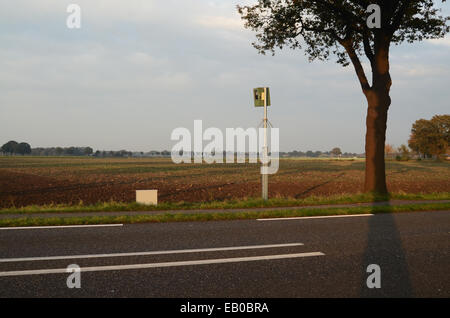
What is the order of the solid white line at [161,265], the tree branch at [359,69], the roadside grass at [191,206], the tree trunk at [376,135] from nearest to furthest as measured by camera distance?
the solid white line at [161,265] → the roadside grass at [191,206] → the tree trunk at [376,135] → the tree branch at [359,69]

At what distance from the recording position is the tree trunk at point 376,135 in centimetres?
1382

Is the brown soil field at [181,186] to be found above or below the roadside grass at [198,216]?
below

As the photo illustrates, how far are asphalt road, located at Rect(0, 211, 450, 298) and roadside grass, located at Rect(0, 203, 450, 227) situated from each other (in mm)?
654

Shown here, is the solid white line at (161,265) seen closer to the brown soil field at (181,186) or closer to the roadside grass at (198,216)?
the roadside grass at (198,216)

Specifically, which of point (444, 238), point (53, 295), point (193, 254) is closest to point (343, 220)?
point (444, 238)

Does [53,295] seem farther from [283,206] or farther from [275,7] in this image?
[275,7]

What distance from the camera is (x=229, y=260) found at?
4.89m

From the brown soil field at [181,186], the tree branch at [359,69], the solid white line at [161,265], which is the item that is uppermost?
the tree branch at [359,69]

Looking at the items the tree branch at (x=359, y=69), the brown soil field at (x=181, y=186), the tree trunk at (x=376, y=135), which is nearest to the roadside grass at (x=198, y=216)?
the tree trunk at (x=376, y=135)

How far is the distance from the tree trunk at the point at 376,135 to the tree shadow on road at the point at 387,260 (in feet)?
22.0

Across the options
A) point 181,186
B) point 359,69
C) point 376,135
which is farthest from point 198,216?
point 181,186
